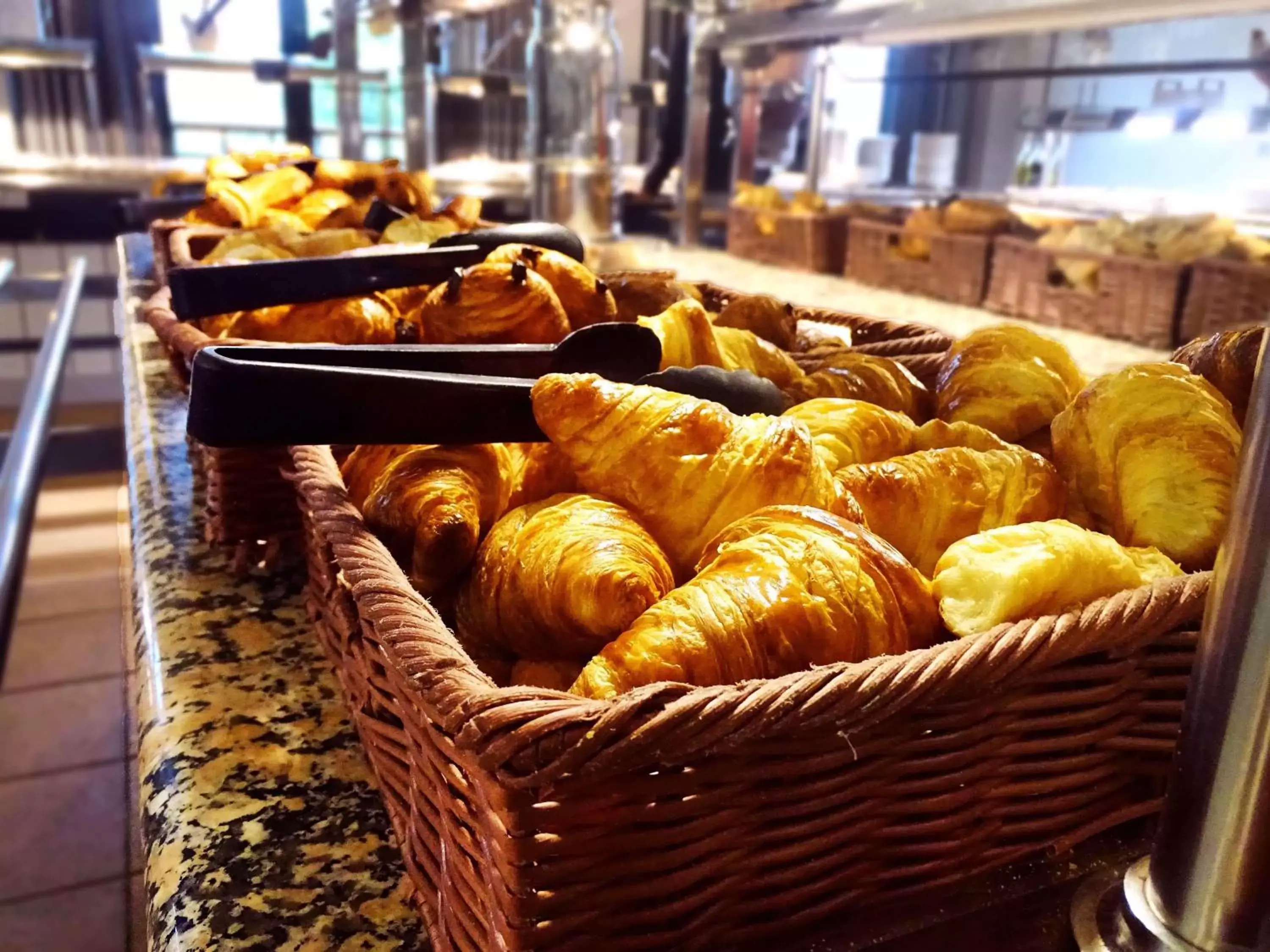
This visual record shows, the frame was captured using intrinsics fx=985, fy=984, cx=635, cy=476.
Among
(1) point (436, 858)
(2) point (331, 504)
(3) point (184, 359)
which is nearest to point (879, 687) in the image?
(1) point (436, 858)

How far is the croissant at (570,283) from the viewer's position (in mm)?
767

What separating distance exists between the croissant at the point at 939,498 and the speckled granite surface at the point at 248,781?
0.98 ft

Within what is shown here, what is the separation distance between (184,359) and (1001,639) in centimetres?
67

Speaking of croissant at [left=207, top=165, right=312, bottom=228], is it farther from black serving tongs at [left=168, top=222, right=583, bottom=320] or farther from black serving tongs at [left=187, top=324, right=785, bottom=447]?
black serving tongs at [left=187, top=324, right=785, bottom=447]

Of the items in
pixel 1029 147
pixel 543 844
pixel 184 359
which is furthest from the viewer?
pixel 1029 147

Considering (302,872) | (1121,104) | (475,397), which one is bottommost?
(302,872)

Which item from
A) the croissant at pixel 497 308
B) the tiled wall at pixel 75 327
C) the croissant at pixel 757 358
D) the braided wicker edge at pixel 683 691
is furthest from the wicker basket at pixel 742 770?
the tiled wall at pixel 75 327

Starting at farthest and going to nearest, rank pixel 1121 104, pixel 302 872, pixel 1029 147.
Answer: pixel 1029 147, pixel 1121 104, pixel 302 872

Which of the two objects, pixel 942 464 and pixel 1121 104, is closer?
pixel 942 464

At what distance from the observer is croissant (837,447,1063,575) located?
0.51m

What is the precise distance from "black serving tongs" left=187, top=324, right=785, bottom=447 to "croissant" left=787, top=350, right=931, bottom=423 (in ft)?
0.55

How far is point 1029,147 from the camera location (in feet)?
12.4

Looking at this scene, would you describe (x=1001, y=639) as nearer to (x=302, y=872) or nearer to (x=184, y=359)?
(x=302, y=872)

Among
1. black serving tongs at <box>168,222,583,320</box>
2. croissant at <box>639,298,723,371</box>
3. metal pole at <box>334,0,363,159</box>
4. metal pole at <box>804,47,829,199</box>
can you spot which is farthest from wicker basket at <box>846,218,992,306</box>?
metal pole at <box>334,0,363,159</box>
